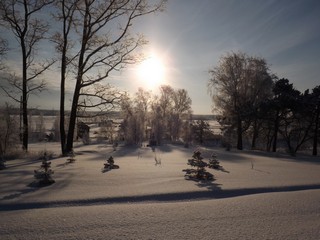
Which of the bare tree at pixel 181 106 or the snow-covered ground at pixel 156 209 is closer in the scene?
the snow-covered ground at pixel 156 209

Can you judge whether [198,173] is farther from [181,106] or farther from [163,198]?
[181,106]

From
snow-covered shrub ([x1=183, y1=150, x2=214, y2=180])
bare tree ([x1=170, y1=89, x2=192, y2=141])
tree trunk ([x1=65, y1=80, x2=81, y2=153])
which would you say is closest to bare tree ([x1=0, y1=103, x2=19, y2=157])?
tree trunk ([x1=65, y1=80, x2=81, y2=153])

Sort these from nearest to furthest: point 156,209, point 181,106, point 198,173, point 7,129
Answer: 1. point 156,209
2. point 198,173
3. point 7,129
4. point 181,106

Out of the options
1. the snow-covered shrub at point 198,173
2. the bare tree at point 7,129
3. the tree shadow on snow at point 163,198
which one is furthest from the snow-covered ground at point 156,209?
the bare tree at point 7,129

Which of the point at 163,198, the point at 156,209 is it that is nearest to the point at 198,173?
the point at 163,198

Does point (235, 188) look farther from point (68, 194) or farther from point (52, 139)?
point (52, 139)

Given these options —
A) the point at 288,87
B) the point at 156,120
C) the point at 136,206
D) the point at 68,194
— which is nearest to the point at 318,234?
the point at 136,206

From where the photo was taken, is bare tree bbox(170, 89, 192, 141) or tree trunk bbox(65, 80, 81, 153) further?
bare tree bbox(170, 89, 192, 141)

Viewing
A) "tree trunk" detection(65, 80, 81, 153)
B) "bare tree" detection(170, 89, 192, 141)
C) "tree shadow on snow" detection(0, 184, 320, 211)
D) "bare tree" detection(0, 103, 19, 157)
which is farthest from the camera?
"bare tree" detection(170, 89, 192, 141)

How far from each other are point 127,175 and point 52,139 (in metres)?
43.0

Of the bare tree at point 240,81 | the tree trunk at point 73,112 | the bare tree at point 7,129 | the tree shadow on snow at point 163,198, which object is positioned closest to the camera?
the tree shadow on snow at point 163,198

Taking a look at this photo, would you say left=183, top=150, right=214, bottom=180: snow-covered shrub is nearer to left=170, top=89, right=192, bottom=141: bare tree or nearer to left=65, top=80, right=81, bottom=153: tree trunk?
left=65, top=80, right=81, bottom=153: tree trunk

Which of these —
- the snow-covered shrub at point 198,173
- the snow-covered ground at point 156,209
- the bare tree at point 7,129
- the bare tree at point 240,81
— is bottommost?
the snow-covered ground at point 156,209

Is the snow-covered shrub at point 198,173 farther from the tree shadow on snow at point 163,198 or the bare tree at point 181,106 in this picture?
the bare tree at point 181,106
